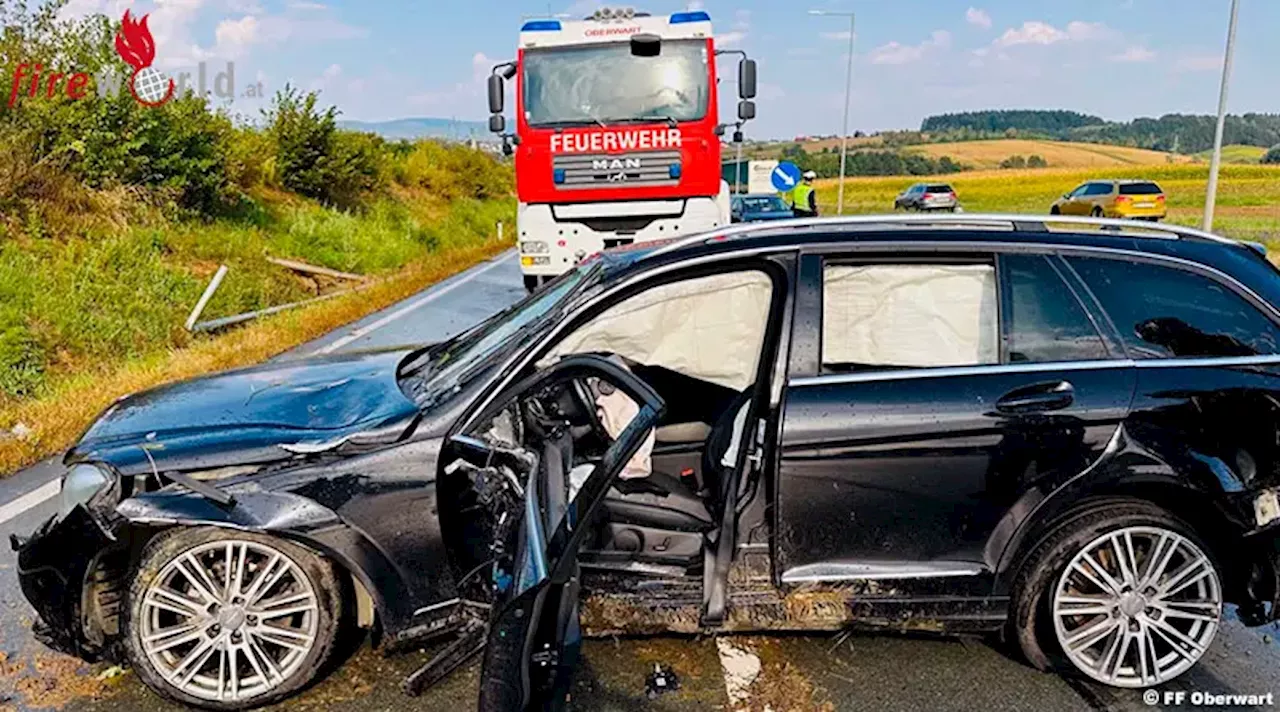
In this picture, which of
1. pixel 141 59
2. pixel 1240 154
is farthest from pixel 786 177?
pixel 1240 154

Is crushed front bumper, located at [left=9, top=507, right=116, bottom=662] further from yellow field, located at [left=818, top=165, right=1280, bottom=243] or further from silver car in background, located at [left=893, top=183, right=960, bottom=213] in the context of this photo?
silver car in background, located at [left=893, top=183, right=960, bottom=213]

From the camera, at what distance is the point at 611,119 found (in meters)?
10.3

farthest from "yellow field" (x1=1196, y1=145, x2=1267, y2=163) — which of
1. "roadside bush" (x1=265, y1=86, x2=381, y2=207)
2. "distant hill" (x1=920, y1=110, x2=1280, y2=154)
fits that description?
"roadside bush" (x1=265, y1=86, x2=381, y2=207)

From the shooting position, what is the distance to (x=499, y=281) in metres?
14.9

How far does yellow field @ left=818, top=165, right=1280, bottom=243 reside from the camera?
1551 inches

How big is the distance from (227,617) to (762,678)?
1.81 m

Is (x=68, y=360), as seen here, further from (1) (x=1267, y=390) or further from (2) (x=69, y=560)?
(1) (x=1267, y=390)

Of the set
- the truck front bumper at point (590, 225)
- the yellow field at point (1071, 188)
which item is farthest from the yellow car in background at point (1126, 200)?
the truck front bumper at point (590, 225)

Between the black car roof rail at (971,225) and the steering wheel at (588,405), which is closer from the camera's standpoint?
the black car roof rail at (971,225)

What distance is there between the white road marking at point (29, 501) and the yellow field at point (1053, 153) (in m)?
86.7

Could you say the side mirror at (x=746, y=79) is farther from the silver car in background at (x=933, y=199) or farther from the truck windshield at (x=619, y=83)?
the silver car in background at (x=933, y=199)

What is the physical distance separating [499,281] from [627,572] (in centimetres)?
1226

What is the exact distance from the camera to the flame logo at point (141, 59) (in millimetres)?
14094

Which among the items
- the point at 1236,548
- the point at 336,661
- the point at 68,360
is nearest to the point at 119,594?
the point at 336,661
